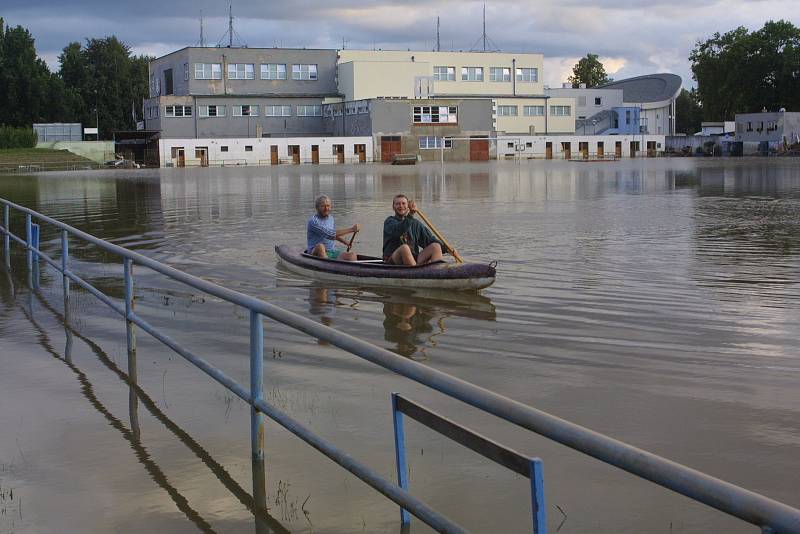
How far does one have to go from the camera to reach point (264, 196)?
154 ft

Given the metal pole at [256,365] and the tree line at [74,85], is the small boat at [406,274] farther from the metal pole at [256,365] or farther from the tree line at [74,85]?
the tree line at [74,85]

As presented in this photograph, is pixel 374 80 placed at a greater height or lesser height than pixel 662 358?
greater

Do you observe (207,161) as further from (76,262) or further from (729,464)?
(729,464)

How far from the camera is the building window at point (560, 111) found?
4975 inches

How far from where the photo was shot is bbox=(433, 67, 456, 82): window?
12112 centimetres

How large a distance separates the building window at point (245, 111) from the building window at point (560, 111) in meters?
36.6

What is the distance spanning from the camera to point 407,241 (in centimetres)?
1717

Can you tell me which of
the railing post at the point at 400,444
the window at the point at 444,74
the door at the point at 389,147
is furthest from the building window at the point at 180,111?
the railing post at the point at 400,444

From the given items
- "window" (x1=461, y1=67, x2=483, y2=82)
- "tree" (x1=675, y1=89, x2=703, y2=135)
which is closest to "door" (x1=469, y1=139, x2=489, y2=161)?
"window" (x1=461, y1=67, x2=483, y2=82)

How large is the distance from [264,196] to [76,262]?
26398mm

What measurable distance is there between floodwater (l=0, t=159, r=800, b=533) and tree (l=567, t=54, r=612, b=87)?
161792 millimetres

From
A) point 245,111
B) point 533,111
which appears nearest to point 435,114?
point 533,111

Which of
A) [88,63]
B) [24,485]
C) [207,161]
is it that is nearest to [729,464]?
[24,485]

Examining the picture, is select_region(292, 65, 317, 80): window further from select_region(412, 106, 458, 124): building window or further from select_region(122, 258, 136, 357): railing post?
select_region(122, 258, 136, 357): railing post
